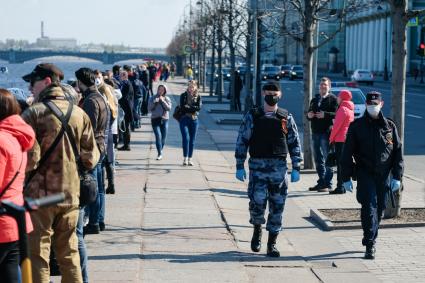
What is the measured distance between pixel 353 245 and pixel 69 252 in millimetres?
4432

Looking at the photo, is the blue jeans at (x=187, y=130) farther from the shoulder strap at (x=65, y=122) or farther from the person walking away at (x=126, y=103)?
the shoulder strap at (x=65, y=122)

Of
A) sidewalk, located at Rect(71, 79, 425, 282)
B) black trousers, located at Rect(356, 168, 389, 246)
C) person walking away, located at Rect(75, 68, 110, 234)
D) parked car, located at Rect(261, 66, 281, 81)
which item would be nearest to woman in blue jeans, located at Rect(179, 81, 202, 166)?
sidewalk, located at Rect(71, 79, 425, 282)

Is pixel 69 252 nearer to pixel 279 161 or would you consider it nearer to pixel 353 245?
pixel 279 161

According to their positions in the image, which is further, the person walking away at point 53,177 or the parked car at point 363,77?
the parked car at point 363,77

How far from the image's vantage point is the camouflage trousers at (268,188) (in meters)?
9.30

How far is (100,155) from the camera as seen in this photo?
8812 millimetres

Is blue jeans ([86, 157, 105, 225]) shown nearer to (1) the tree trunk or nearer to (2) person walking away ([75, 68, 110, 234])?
(2) person walking away ([75, 68, 110, 234])

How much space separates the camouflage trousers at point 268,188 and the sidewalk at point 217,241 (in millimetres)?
395

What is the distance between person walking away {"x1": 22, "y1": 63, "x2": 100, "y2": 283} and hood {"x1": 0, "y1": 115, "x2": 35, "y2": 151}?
1.89ft

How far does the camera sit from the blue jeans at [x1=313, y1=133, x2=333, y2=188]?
14251mm

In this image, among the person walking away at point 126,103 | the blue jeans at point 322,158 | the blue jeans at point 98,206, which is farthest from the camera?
the person walking away at point 126,103

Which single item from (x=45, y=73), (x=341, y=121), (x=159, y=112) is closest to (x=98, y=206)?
(x=45, y=73)

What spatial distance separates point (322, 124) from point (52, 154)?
341 inches

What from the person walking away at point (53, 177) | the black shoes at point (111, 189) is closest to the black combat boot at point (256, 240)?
the person walking away at point (53, 177)
